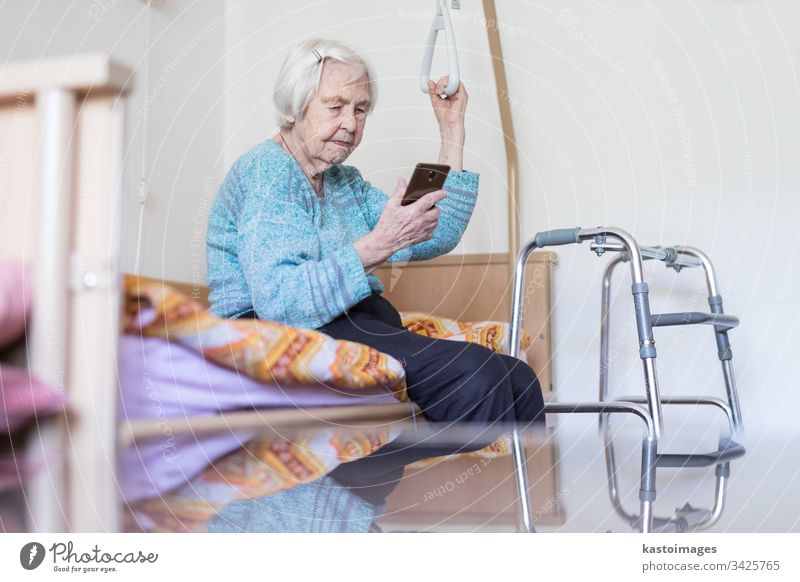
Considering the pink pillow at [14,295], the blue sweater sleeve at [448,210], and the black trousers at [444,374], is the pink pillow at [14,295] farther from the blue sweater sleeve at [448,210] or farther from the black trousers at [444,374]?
the blue sweater sleeve at [448,210]

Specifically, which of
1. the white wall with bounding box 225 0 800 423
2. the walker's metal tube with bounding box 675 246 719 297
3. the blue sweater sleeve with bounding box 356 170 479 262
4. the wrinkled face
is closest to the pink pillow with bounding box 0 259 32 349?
the wrinkled face

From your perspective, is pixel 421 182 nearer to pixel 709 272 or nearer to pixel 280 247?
pixel 280 247

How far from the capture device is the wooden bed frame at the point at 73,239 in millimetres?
497

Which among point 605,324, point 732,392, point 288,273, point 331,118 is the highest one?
point 331,118

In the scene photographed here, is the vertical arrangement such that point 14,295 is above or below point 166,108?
below

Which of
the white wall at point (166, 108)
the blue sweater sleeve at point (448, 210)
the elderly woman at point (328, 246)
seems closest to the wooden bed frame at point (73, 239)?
the elderly woman at point (328, 246)

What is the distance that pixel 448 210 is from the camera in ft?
4.48

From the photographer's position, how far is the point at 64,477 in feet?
2.15

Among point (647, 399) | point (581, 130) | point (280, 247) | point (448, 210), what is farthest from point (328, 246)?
point (581, 130)

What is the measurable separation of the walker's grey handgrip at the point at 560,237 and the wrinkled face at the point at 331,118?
33 centimetres

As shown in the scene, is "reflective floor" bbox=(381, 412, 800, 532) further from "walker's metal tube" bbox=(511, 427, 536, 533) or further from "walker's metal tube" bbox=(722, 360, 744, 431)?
"walker's metal tube" bbox=(722, 360, 744, 431)

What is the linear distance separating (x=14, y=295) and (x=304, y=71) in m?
0.70

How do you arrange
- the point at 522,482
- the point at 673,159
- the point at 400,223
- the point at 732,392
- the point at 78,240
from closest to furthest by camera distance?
1. the point at 78,240
2. the point at 522,482
3. the point at 400,223
4. the point at 732,392
5. the point at 673,159

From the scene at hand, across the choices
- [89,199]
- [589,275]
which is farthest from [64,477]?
[589,275]
